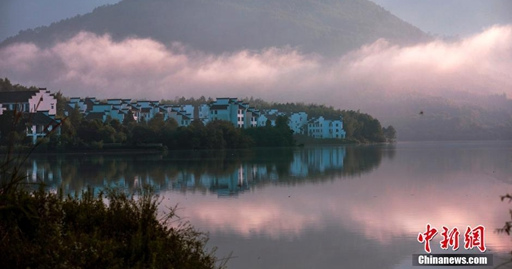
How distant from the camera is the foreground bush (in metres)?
3.93

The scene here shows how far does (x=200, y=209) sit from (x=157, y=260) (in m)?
6.67

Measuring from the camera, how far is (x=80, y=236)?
438cm

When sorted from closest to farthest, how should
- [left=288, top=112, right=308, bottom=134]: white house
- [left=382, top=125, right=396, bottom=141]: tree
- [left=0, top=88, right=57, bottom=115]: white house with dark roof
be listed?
[left=0, top=88, right=57, bottom=115]: white house with dark roof
[left=288, top=112, right=308, bottom=134]: white house
[left=382, top=125, right=396, bottom=141]: tree

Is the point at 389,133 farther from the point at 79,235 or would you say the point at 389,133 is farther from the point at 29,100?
the point at 79,235

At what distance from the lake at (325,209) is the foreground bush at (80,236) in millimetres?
777

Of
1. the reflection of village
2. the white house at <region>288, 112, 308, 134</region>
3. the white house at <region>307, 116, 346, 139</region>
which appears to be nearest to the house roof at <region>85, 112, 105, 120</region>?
the white house at <region>288, 112, 308, 134</region>

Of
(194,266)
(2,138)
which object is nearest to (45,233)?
(194,266)

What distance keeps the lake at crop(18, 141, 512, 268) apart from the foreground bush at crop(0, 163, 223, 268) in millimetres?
777

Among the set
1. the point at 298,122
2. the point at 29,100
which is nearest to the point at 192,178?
the point at 29,100

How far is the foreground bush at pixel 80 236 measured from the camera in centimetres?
393

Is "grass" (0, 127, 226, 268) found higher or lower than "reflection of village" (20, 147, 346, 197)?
higher

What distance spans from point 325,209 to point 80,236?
7174 millimetres

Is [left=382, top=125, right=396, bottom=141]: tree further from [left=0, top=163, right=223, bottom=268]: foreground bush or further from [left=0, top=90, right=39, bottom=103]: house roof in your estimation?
[left=0, top=163, right=223, bottom=268]: foreground bush

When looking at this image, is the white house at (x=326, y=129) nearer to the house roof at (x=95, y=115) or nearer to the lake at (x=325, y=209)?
the house roof at (x=95, y=115)
